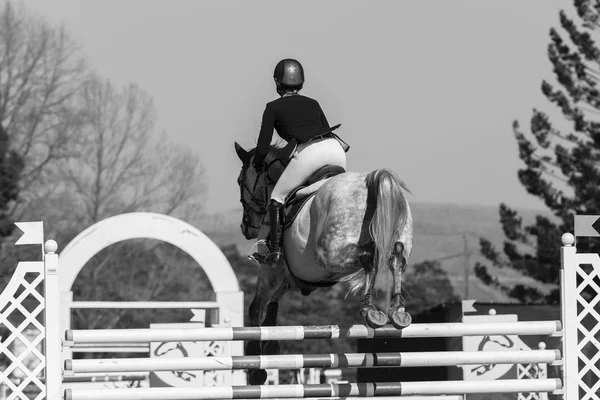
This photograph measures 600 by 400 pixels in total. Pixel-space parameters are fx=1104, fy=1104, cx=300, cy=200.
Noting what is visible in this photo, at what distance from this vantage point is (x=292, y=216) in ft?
25.2

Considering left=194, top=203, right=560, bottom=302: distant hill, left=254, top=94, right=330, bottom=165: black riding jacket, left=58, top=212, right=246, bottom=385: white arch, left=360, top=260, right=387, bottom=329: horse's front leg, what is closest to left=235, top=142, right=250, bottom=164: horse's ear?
left=254, top=94, right=330, bottom=165: black riding jacket

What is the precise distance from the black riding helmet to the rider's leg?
0.52 m

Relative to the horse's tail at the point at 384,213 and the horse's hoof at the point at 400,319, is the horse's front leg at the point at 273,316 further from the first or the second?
the horse's hoof at the point at 400,319

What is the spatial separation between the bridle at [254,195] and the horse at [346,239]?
1.0 inches

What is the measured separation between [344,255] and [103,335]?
1.63 meters

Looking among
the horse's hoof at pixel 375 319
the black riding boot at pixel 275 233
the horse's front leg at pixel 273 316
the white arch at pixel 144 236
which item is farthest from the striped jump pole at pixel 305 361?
the white arch at pixel 144 236

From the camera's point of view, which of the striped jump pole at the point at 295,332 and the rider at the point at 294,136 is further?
→ the rider at the point at 294,136

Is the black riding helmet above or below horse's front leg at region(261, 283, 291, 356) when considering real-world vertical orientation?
above

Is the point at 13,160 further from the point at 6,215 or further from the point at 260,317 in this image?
the point at 260,317

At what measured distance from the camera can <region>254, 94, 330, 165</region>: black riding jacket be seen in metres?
7.93

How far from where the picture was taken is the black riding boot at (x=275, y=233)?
7703 millimetres

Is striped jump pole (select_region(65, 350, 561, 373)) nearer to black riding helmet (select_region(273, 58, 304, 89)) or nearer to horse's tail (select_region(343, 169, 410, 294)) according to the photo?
horse's tail (select_region(343, 169, 410, 294))

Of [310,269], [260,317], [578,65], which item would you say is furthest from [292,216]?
[578,65]

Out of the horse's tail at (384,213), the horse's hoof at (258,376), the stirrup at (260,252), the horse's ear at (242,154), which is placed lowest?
the horse's hoof at (258,376)
